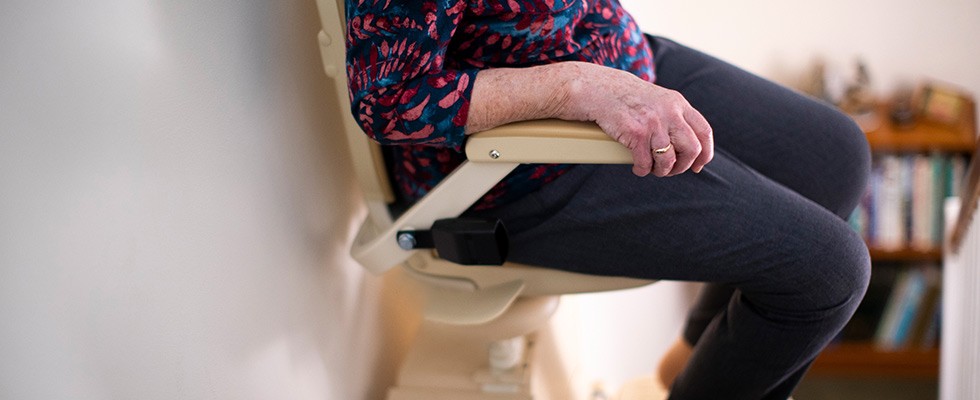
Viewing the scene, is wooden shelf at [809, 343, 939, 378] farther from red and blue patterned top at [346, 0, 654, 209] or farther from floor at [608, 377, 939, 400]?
red and blue patterned top at [346, 0, 654, 209]

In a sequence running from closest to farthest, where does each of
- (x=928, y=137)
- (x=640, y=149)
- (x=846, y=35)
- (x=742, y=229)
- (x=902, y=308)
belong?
(x=640, y=149) < (x=742, y=229) < (x=928, y=137) < (x=846, y=35) < (x=902, y=308)

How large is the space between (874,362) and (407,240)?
6.16 feet

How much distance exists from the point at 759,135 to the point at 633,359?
1.24 meters

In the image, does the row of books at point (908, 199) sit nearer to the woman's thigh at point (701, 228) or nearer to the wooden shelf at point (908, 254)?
the wooden shelf at point (908, 254)

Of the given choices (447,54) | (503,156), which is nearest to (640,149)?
(503,156)

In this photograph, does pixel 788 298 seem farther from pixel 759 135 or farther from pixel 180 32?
pixel 180 32

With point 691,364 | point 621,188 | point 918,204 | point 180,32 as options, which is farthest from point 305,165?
point 918,204

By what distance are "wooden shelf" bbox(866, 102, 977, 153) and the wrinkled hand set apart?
60.4 inches

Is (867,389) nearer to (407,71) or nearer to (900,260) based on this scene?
(900,260)

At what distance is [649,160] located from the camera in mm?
909

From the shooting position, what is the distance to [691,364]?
1201 millimetres

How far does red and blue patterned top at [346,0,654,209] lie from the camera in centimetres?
93

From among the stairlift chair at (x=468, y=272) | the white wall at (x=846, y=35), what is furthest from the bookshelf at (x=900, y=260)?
the stairlift chair at (x=468, y=272)

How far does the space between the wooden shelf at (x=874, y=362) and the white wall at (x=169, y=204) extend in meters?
1.71
